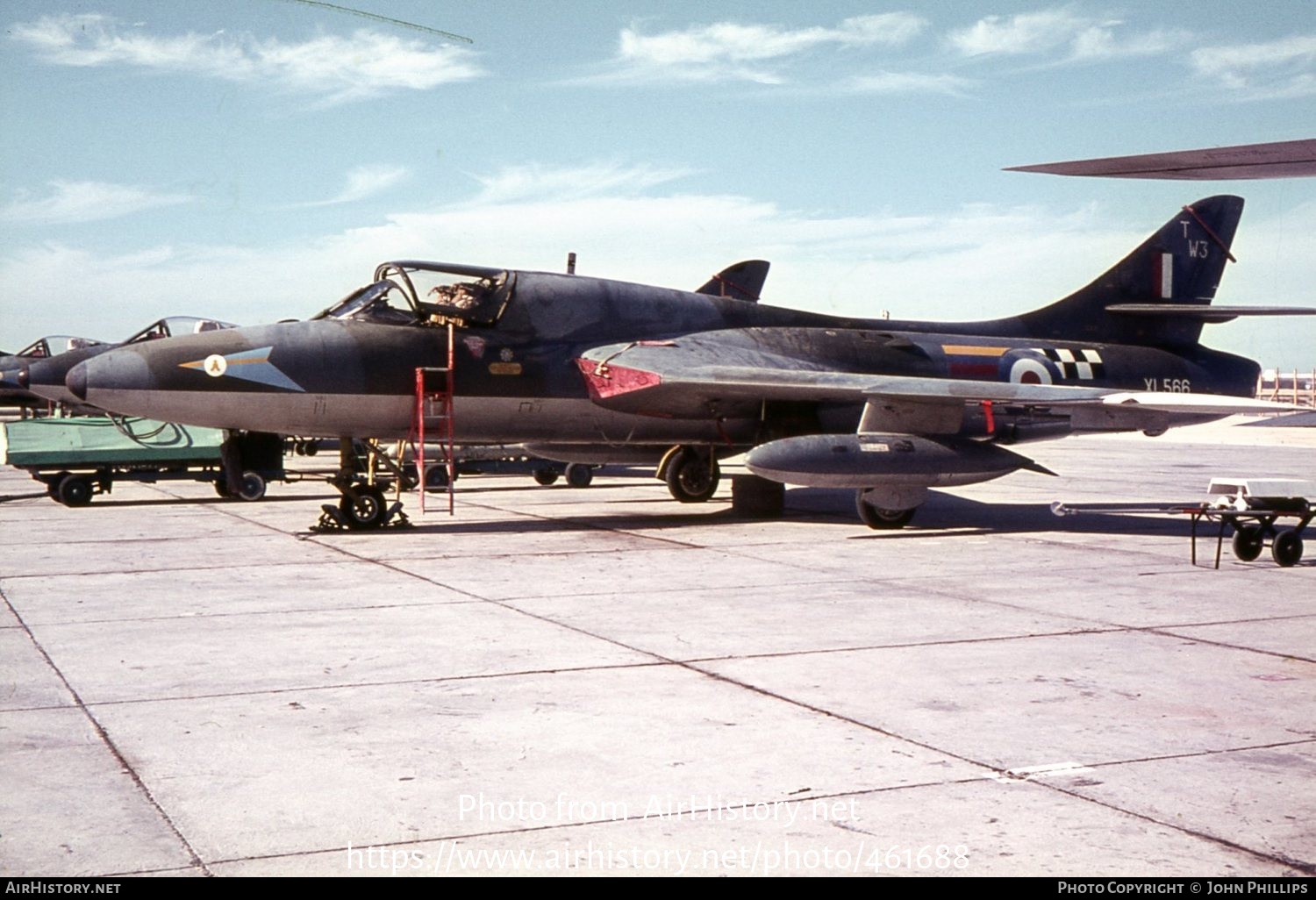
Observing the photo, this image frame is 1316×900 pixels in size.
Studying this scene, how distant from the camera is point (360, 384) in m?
13.7

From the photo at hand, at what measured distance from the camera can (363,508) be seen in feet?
46.8

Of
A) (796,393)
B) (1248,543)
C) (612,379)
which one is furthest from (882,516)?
(1248,543)

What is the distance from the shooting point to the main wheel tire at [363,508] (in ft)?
46.7

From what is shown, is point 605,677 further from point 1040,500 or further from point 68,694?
point 1040,500

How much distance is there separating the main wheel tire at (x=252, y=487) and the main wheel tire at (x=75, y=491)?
197 centimetres

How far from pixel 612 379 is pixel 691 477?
349cm

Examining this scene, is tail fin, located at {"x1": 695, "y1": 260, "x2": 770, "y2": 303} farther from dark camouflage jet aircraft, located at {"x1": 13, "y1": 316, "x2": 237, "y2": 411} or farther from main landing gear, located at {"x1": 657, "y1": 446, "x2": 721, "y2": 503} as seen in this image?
dark camouflage jet aircraft, located at {"x1": 13, "y1": 316, "x2": 237, "y2": 411}

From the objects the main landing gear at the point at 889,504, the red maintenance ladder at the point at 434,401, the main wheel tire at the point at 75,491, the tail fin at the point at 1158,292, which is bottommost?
the main wheel tire at the point at 75,491

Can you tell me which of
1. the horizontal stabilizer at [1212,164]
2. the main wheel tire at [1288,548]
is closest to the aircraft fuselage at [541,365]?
the main wheel tire at [1288,548]

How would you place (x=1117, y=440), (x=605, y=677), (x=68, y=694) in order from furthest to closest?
(x=1117, y=440) → (x=605, y=677) → (x=68, y=694)

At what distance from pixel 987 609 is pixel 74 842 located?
20.7 feet

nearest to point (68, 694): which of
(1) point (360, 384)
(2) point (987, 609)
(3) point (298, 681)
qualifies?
(3) point (298, 681)

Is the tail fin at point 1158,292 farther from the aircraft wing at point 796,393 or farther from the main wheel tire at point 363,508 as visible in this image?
the main wheel tire at point 363,508

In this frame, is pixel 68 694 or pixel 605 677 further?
pixel 605 677
